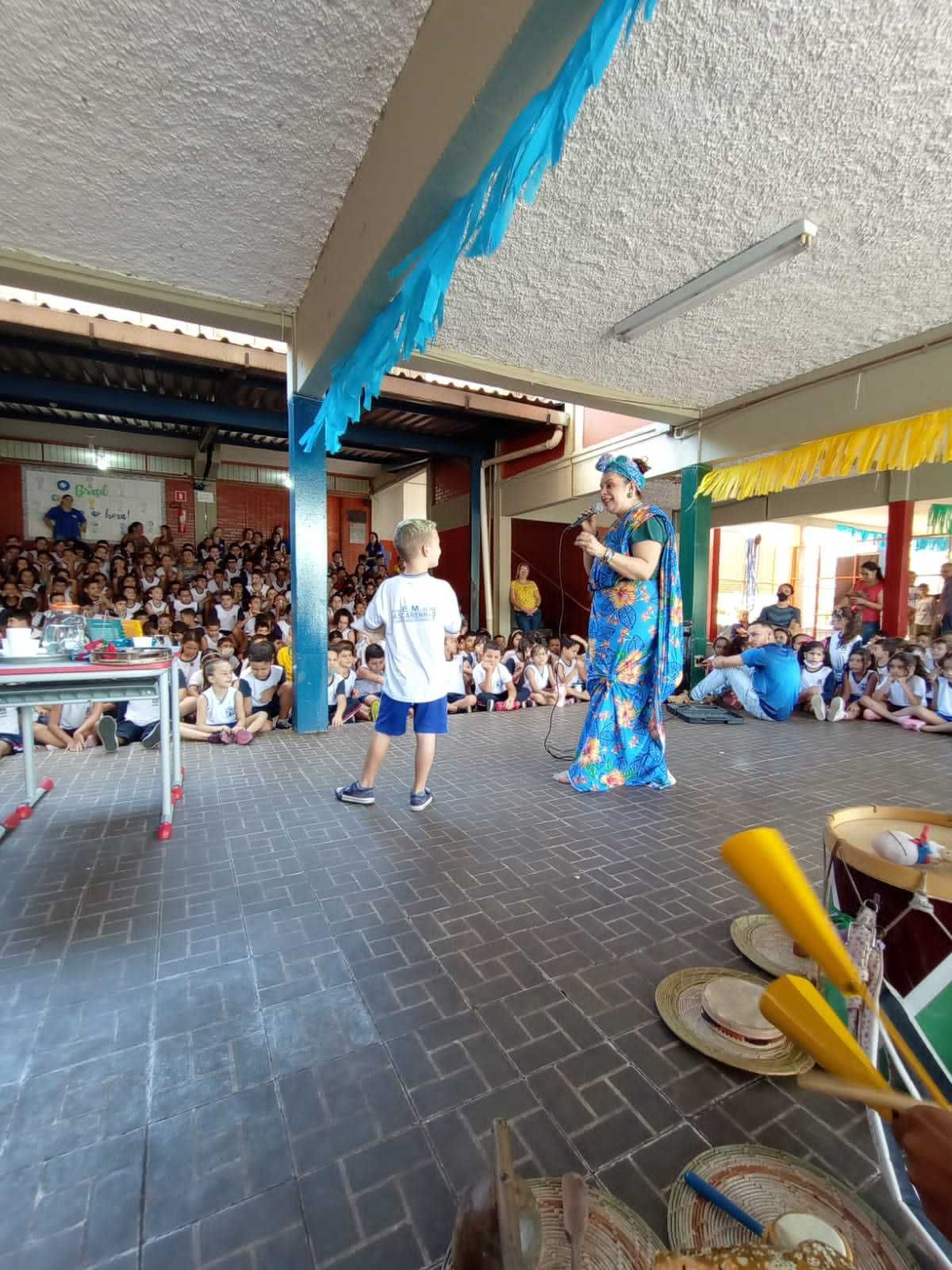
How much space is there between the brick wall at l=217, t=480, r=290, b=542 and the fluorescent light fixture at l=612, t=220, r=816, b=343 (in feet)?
38.3

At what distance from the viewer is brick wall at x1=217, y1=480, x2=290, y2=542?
14.4m

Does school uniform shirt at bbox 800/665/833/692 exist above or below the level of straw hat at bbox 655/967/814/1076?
above

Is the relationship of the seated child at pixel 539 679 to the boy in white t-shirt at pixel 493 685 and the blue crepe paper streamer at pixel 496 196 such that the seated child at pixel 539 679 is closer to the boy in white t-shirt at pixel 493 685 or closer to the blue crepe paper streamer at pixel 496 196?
the boy in white t-shirt at pixel 493 685

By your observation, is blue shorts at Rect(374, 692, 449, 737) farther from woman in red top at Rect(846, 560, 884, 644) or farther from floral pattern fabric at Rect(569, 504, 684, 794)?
woman in red top at Rect(846, 560, 884, 644)

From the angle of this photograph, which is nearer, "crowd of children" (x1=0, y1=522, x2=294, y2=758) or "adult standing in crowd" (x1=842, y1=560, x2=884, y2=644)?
"crowd of children" (x1=0, y1=522, x2=294, y2=758)

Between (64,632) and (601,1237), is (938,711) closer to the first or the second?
(601,1237)

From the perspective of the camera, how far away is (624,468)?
132 inches

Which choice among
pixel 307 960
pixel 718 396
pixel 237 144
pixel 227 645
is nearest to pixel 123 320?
pixel 227 645

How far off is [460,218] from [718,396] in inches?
185

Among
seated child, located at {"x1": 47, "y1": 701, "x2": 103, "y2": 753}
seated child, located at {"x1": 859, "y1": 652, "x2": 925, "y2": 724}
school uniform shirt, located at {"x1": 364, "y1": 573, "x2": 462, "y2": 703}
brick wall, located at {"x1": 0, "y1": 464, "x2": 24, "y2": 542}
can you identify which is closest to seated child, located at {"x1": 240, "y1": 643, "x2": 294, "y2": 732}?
seated child, located at {"x1": 47, "y1": 701, "x2": 103, "y2": 753}

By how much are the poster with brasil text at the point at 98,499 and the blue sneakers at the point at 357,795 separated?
12950 millimetres

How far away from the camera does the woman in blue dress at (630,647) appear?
3.38 m

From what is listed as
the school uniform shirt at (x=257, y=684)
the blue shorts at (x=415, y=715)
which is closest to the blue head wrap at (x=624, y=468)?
the blue shorts at (x=415, y=715)

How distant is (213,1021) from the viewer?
5.26 feet
